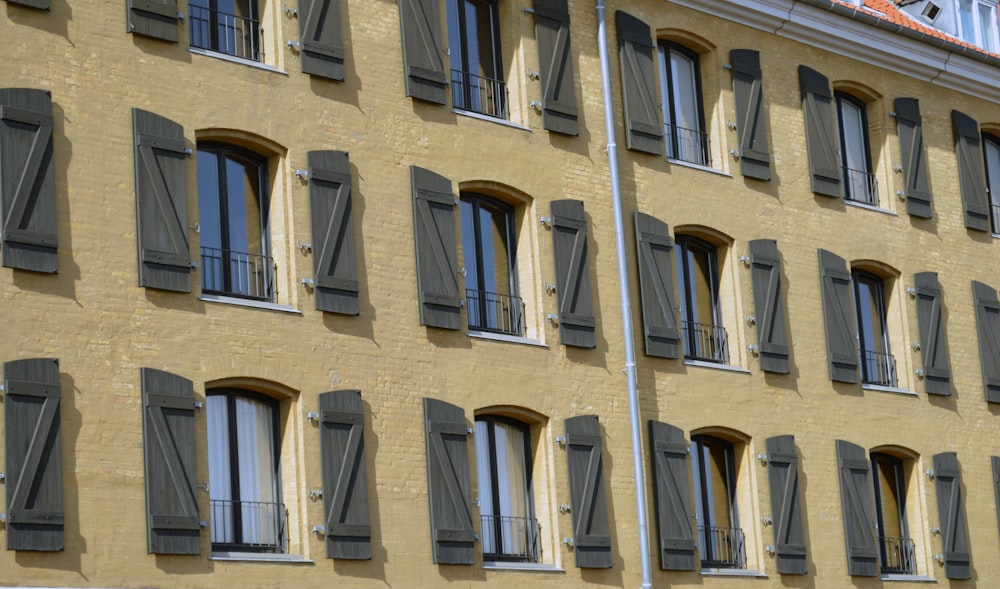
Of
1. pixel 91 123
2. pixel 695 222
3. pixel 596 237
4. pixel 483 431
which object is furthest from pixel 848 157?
pixel 91 123

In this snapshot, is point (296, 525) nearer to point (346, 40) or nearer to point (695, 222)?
point (346, 40)

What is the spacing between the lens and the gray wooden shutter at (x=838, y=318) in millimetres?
28625

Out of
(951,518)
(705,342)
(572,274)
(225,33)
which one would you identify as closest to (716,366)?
(705,342)

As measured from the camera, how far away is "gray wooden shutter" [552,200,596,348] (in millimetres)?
24934

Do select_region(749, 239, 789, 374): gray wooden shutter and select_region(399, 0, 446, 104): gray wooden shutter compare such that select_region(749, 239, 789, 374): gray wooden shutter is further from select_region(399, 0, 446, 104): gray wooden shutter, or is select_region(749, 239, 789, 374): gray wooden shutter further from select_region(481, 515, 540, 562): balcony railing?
select_region(399, 0, 446, 104): gray wooden shutter

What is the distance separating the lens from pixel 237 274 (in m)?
22.2

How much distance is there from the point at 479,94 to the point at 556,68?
121cm

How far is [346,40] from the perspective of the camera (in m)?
23.6

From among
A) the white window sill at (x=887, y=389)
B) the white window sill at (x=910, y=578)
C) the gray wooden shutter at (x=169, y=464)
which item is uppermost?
the white window sill at (x=887, y=389)

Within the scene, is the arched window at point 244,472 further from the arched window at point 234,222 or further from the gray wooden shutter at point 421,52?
the gray wooden shutter at point 421,52

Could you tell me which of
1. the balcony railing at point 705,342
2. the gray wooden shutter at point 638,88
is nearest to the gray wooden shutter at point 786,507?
the balcony railing at point 705,342

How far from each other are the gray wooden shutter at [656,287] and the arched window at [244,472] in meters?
6.07

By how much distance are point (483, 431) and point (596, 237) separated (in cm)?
332

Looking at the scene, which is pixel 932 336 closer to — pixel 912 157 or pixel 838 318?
pixel 838 318
